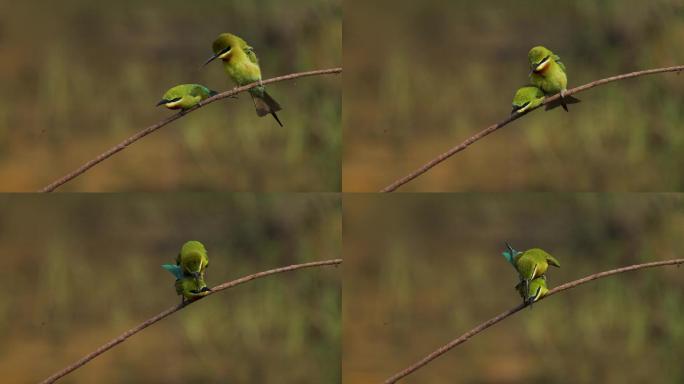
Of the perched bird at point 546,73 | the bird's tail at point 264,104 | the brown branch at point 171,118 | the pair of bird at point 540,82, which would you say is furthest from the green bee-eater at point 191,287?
the perched bird at point 546,73

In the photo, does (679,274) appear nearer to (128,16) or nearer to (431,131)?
(431,131)

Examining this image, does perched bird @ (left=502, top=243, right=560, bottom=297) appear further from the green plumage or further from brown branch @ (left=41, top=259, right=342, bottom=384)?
the green plumage

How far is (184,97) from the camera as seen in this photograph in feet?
13.5

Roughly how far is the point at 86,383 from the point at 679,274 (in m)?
2.56

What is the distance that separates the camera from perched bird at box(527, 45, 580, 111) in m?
4.09

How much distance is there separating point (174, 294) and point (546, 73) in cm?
179

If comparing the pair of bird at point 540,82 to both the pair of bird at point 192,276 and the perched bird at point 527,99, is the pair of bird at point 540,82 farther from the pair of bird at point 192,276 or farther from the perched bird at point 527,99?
the pair of bird at point 192,276

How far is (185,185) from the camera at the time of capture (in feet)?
14.9

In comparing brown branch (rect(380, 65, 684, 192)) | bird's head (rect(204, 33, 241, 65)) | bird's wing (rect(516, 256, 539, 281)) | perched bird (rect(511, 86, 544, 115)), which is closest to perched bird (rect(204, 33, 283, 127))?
bird's head (rect(204, 33, 241, 65))

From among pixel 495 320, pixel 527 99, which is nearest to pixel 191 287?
pixel 495 320

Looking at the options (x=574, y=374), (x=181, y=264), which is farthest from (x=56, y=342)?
(x=574, y=374)

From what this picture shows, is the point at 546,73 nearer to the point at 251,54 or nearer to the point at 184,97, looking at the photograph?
the point at 251,54

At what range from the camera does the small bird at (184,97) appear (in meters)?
4.11

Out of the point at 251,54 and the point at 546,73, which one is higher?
the point at 251,54
